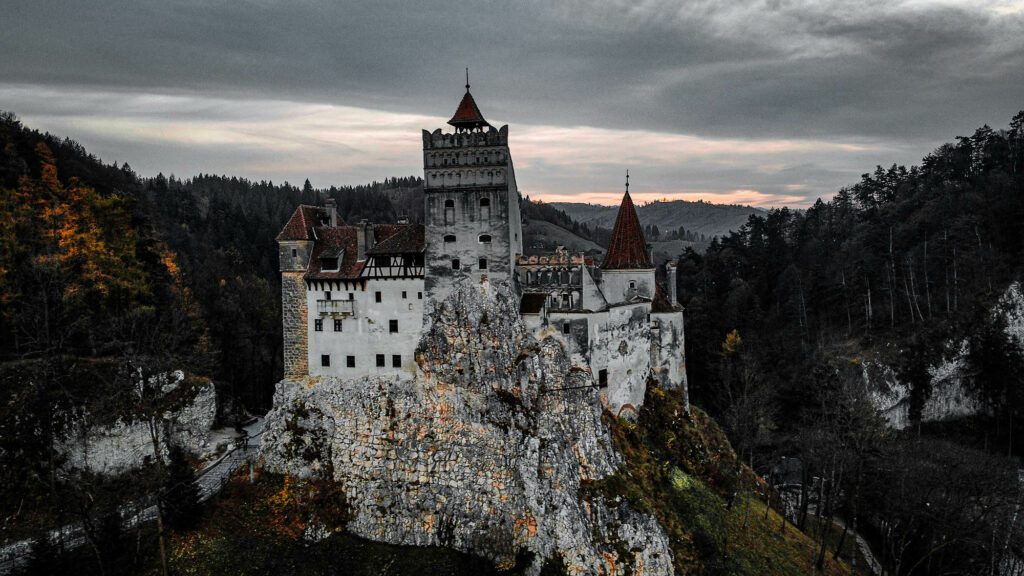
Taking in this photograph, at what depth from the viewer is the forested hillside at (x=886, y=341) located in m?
37.2

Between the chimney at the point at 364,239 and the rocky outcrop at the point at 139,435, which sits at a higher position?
the chimney at the point at 364,239

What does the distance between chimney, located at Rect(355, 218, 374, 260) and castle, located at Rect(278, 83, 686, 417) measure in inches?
2.6

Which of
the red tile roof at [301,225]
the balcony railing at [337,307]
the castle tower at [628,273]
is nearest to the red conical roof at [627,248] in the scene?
the castle tower at [628,273]

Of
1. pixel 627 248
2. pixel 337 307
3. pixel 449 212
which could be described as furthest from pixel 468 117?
pixel 337 307

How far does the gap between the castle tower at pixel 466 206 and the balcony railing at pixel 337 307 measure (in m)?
5.47

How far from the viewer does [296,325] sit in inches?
1556

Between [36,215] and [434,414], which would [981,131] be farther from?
[36,215]

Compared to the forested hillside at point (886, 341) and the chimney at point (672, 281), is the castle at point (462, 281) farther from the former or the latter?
the forested hillside at point (886, 341)

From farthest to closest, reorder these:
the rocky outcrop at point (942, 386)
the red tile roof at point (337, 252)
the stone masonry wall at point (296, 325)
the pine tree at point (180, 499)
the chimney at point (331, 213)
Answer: the rocky outcrop at point (942, 386) < the chimney at point (331, 213) < the stone masonry wall at point (296, 325) < the red tile roof at point (337, 252) < the pine tree at point (180, 499)

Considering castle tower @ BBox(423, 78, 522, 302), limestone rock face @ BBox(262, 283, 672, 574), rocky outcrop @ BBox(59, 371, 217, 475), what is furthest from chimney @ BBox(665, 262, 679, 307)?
rocky outcrop @ BBox(59, 371, 217, 475)

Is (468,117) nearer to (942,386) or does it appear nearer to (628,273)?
(628,273)

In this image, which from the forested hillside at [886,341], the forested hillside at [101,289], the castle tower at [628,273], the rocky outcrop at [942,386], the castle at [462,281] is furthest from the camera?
the rocky outcrop at [942,386]

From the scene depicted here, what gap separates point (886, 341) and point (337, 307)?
51418 mm

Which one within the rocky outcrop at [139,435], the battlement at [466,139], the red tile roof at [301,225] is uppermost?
the battlement at [466,139]
